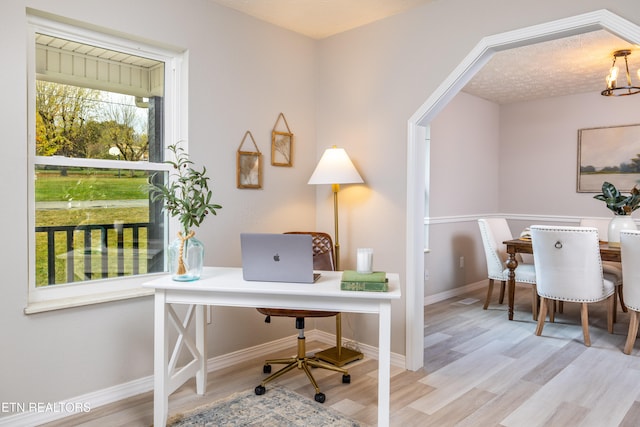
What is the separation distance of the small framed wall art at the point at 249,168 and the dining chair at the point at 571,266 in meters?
2.39

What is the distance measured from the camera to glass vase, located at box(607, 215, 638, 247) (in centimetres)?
397

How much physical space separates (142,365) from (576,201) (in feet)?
17.5

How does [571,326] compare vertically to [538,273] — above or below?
below

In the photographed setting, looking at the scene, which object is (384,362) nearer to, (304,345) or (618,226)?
(304,345)

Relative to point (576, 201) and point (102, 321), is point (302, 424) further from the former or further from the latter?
point (576, 201)

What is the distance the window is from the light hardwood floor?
80 centimetres

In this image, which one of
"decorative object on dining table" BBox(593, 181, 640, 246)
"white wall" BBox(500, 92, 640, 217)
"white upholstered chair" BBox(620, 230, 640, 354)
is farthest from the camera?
"white wall" BBox(500, 92, 640, 217)

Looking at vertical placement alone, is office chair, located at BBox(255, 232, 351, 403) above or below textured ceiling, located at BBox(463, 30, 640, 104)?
below

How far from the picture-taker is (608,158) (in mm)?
5480

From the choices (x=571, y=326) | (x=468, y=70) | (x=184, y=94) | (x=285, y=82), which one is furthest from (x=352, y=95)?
(x=571, y=326)

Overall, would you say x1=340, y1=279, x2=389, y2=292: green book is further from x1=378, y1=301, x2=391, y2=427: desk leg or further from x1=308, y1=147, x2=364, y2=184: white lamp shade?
x1=308, y1=147, x2=364, y2=184: white lamp shade

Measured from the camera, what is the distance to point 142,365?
9.27 feet

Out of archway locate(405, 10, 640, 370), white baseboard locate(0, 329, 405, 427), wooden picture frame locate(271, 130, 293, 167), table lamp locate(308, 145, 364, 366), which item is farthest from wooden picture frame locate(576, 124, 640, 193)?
wooden picture frame locate(271, 130, 293, 167)

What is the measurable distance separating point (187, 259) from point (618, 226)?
3.72 meters
